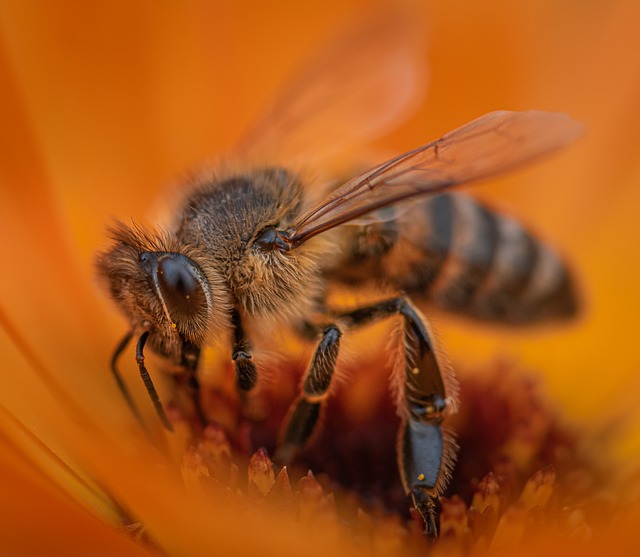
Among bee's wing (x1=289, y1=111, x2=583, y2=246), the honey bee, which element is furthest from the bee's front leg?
bee's wing (x1=289, y1=111, x2=583, y2=246)

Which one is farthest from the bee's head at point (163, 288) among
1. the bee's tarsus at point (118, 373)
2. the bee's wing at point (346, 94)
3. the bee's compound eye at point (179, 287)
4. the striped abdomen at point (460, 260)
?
the bee's wing at point (346, 94)

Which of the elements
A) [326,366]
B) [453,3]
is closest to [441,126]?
[453,3]

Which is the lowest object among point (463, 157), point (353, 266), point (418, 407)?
point (418, 407)

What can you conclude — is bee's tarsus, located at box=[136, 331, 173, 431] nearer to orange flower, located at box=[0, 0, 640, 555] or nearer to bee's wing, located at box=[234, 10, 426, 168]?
orange flower, located at box=[0, 0, 640, 555]

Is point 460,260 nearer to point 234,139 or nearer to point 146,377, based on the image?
point 146,377

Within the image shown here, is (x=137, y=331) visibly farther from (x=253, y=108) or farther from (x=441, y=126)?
(x=441, y=126)

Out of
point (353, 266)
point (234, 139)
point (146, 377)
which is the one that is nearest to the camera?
point (146, 377)

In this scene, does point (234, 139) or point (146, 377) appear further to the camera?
point (234, 139)

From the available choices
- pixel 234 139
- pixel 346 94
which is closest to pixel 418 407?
pixel 346 94

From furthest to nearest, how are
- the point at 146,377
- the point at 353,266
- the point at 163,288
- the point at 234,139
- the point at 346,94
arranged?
1. the point at 234,139
2. the point at 346,94
3. the point at 353,266
4. the point at 146,377
5. the point at 163,288
